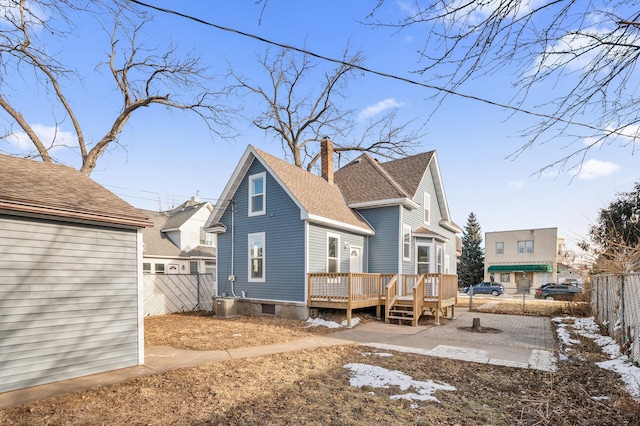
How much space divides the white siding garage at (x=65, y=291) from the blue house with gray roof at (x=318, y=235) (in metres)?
6.58

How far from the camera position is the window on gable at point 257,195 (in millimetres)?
14094

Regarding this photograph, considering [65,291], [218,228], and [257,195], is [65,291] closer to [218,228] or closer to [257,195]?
[257,195]

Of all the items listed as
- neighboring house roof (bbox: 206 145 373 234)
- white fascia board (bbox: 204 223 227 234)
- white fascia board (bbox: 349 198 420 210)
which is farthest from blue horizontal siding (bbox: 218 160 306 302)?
white fascia board (bbox: 349 198 420 210)

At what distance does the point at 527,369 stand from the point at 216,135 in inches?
661

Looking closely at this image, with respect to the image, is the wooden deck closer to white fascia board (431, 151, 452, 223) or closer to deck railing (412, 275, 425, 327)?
deck railing (412, 275, 425, 327)

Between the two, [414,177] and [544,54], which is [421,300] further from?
[544,54]

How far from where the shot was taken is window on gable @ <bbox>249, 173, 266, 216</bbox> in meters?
14.1

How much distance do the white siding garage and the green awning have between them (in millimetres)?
44726

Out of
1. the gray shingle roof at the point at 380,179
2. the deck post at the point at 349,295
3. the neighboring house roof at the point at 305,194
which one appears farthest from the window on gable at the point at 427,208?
the deck post at the point at 349,295

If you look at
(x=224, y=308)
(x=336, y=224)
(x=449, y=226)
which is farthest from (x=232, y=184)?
(x=449, y=226)

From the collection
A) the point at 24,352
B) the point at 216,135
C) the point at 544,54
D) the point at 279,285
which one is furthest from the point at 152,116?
the point at 544,54

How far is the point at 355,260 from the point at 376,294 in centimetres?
239

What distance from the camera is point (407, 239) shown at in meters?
15.5

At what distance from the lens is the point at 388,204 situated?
15.0 meters
